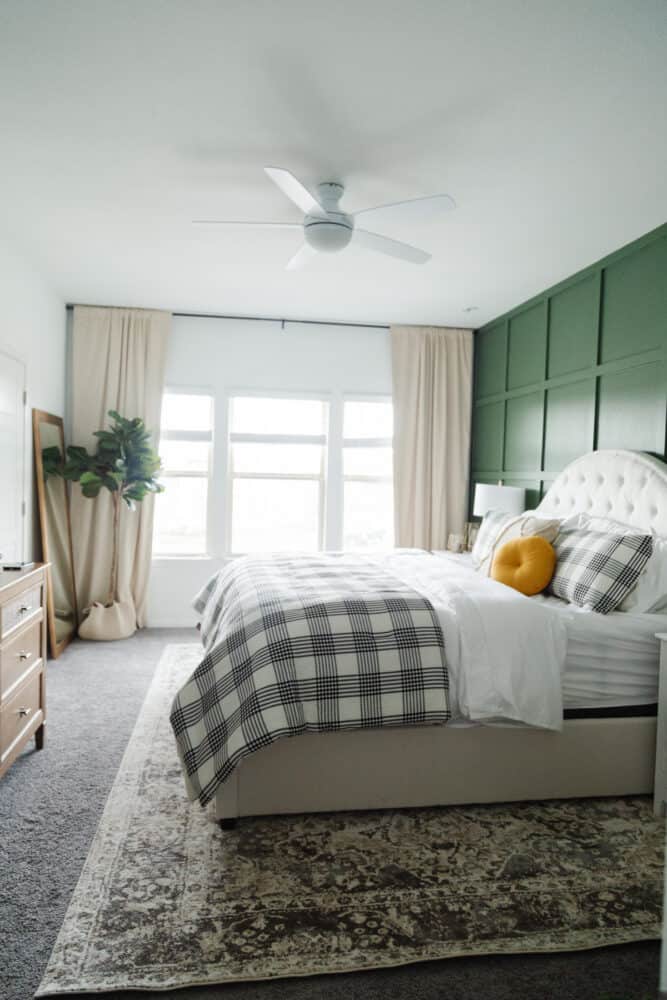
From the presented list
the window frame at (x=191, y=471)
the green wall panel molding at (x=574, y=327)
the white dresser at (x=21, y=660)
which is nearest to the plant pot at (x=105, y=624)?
the window frame at (x=191, y=471)

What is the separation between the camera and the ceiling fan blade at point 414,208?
2.54 meters

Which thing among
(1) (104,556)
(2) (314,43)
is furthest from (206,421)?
(2) (314,43)

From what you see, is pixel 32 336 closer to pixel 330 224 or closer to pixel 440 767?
pixel 330 224

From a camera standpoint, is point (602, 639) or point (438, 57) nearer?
point (438, 57)

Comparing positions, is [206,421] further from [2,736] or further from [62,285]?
[2,736]

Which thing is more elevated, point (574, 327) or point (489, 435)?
point (574, 327)

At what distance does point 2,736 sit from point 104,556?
2818mm

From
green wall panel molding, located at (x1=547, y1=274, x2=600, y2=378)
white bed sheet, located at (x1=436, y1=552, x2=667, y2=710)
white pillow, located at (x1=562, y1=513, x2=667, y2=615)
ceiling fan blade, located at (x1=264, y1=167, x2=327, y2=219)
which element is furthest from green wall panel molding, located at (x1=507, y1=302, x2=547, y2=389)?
white bed sheet, located at (x1=436, y1=552, x2=667, y2=710)

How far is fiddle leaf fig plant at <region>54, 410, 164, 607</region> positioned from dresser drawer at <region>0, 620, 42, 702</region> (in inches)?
78.0

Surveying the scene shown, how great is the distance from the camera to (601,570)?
275 centimetres

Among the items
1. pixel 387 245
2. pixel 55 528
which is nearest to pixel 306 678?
pixel 387 245

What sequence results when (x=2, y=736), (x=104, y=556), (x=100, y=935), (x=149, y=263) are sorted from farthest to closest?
(x=104, y=556) < (x=149, y=263) < (x=2, y=736) < (x=100, y=935)

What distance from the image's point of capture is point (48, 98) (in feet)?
7.50

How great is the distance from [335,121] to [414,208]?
470mm
